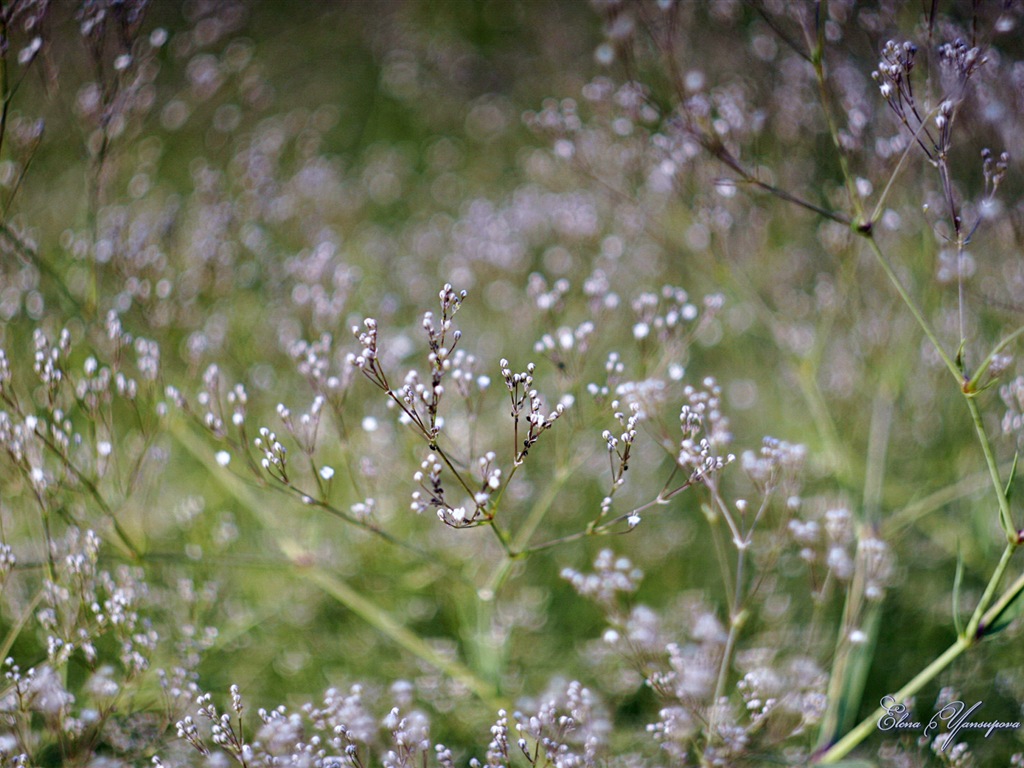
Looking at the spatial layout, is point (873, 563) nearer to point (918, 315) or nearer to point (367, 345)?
point (918, 315)

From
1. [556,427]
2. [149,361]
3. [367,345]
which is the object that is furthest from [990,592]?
[149,361]

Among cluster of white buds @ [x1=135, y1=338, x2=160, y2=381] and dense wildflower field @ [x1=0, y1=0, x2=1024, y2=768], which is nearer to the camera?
dense wildflower field @ [x1=0, y1=0, x2=1024, y2=768]

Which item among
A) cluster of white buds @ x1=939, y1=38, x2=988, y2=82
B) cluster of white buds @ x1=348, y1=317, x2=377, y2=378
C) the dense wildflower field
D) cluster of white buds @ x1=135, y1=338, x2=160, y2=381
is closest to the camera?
cluster of white buds @ x1=348, y1=317, x2=377, y2=378

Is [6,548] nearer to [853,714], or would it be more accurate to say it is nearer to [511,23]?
[853,714]

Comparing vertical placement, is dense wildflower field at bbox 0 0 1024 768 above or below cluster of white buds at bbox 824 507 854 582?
above

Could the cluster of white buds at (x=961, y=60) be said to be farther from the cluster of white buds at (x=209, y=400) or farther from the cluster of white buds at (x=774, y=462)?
the cluster of white buds at (x=209, y=400)

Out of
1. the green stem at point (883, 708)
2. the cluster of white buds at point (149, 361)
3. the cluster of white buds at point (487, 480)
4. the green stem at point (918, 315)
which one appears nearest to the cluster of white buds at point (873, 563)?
the green stem at point (883, 708)

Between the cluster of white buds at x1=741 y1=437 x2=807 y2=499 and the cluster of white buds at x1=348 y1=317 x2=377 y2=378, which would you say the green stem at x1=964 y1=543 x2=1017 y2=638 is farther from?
the cluster of white buds at x1=348 y1=317 x2=377 y2=378

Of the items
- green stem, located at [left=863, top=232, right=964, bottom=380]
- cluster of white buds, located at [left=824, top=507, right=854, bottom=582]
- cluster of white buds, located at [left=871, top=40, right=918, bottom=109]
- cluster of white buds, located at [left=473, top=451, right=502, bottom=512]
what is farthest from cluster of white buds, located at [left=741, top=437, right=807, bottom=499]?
cluster of white buds, located at [left=871, top=40, right=918, bottom=109]
